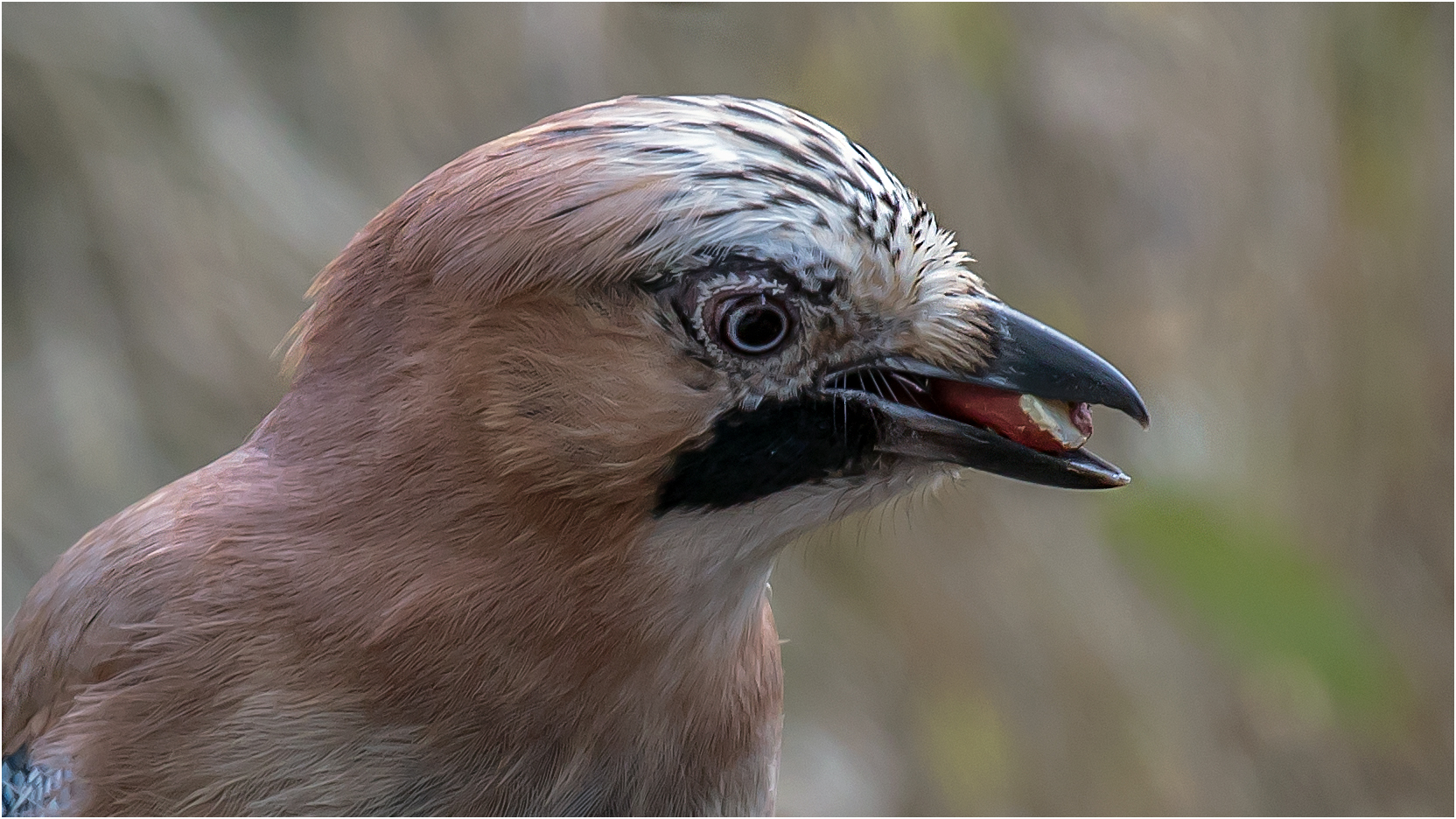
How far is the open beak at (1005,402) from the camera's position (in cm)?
177

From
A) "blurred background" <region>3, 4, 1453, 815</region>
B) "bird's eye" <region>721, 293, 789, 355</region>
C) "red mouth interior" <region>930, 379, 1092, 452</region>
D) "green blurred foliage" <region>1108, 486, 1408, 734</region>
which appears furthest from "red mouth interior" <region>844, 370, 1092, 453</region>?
"green blurred foliage" <region>1108, 486, 1408, 734</region>

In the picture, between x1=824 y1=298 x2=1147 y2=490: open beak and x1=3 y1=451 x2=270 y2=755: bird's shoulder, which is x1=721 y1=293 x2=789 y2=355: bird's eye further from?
x1=3 y1=451 x2=270 y2=755: bird's shoulder

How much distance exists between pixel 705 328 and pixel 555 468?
10.4 inches

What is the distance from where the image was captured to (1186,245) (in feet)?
12.1

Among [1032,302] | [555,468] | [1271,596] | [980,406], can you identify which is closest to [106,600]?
[555,468]

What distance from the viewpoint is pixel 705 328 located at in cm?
168

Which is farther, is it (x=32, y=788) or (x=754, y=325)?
(x=32, y=788)

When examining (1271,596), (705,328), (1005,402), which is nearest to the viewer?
(705,328)

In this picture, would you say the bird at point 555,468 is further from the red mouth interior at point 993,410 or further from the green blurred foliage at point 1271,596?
the green blurred foliage at point 1271,596

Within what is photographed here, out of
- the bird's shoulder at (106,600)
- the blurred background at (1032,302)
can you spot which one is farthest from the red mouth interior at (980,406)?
the blurred background at (1032,302)

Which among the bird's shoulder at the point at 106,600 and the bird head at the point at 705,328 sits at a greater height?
the bird head at the point at 705,328

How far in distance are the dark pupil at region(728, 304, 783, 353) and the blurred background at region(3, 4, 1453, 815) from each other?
179cm

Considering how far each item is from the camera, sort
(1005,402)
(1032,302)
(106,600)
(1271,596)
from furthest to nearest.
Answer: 1. (1032,302)
2. (1271,596)
3. (106,600)
4. (1005,402)

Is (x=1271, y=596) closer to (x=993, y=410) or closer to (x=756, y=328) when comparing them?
(x=993, y=410)
